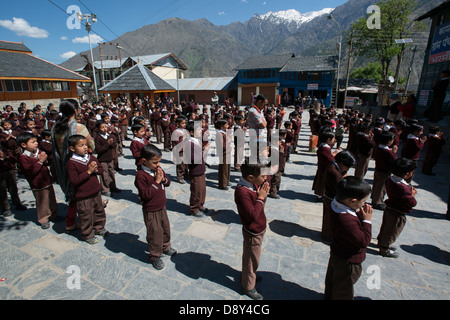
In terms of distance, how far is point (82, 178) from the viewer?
371cm

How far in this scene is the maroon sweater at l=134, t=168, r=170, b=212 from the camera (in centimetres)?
320

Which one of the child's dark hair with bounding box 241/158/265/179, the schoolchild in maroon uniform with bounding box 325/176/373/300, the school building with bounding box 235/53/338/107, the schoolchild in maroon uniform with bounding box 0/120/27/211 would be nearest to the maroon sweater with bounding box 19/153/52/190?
the schoolchild in maroon uniform with bounding box 0/120/27/211

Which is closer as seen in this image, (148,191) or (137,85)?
(148,191)

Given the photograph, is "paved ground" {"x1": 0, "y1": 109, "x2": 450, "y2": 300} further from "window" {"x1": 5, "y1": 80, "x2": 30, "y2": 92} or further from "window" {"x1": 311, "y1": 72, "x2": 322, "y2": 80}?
"window" {"x1": 311, "y1": 72, "x2": 322, "y2": 80}

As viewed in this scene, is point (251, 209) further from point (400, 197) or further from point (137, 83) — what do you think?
point (137, 83)

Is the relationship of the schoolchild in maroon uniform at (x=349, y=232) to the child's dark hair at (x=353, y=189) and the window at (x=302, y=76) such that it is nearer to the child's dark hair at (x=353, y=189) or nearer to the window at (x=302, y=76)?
the child's dark hair at (x=353, y=189)

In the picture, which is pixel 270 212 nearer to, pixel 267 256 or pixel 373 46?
pixel 267 256

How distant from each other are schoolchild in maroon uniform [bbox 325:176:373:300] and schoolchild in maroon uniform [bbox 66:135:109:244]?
3.48m

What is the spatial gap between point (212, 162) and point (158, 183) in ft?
18.1

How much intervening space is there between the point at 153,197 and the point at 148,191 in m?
0.12

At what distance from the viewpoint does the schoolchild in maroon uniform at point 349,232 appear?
2.34m

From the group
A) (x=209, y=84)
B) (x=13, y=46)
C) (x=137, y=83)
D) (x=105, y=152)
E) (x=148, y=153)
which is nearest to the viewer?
(x=148, y=153)

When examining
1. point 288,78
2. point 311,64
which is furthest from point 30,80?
point 311,64

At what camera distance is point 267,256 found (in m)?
3.71
